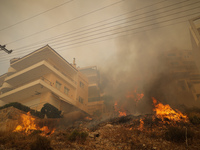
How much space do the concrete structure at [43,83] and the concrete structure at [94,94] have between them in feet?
13.5

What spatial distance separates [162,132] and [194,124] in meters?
3.16

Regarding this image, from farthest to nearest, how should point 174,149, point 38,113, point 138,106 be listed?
1. point 138,106
2. point 38,113
3. point 174,149

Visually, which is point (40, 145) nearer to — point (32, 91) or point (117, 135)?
point (117, 135)

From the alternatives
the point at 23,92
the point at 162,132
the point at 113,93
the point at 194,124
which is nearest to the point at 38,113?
the point at 23,92

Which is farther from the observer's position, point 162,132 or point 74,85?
point 74,85

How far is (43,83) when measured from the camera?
64.5 ft

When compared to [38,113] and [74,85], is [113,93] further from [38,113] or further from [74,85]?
[38,113]

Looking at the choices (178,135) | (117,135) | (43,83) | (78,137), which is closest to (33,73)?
(43,83)

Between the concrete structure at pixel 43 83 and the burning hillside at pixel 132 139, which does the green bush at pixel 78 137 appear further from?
the concrete structure at pixel 43 83

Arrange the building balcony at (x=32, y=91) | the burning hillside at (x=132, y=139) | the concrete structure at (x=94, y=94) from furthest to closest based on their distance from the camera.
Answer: the concrete structure at (x=94, y=94)
the building balcony at (x=32, y=91)
the burning hillside at (x=132, y=139)

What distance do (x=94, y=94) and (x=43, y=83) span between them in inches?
693

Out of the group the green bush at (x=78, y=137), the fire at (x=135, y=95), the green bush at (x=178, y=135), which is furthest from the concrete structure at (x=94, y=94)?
the green bush at (x=178, y=135)

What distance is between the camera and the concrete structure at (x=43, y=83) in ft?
68.0

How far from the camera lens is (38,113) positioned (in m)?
16.4
